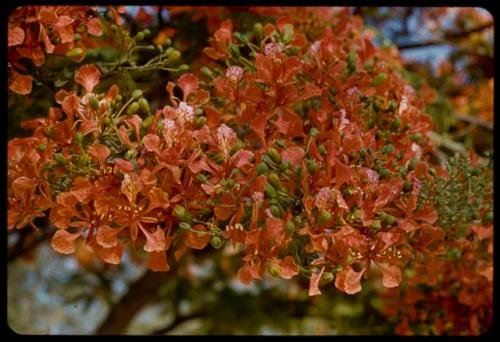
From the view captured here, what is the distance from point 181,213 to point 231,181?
0.13m

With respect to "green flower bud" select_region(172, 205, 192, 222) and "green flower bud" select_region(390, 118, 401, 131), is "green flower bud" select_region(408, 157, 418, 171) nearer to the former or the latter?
"green flower bud" select_region(390, 118, 401, 131)

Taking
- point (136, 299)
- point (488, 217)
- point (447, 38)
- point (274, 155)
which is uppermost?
point (274, 155)

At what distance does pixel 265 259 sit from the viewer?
1.61 m

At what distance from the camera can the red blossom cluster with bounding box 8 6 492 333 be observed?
1.58m

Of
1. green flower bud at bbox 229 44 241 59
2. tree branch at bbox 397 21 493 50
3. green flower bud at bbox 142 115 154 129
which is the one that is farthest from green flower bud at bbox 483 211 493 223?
tree branch at bbox 397 21 493 50

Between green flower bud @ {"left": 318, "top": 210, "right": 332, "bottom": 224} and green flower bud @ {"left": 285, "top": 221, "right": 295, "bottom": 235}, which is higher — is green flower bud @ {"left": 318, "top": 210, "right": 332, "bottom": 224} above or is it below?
above

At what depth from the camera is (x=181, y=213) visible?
1.56 meters

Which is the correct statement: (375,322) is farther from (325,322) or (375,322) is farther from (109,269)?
(109,269)

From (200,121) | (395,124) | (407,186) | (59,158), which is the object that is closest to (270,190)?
(200,121)

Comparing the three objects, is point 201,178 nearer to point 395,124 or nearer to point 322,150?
point 322,150

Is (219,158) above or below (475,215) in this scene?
above

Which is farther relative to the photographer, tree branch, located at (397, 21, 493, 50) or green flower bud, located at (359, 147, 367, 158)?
tree branch, located at (397, 21, 493, 50)
